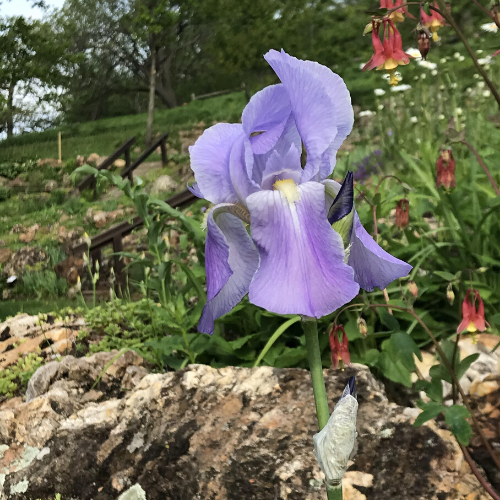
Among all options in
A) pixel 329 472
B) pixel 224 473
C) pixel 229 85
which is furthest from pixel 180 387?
pixel 229 85

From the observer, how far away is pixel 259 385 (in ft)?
4.46

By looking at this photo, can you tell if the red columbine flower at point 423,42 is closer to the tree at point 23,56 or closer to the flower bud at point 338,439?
the flower bud at point 338,439

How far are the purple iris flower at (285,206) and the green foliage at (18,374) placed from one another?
1954mm

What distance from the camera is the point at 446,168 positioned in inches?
60.7

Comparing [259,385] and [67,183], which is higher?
[67,183]

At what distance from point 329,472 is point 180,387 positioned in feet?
3.11

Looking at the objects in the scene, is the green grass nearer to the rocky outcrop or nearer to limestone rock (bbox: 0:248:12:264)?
limestone rock (bbox: 0:248:12:264)

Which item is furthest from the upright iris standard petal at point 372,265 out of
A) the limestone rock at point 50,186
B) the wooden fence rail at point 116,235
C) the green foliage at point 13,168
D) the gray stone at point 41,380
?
the green foliage at point 13,168

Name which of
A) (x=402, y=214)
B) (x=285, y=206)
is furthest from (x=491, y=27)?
(x=285, y=206)

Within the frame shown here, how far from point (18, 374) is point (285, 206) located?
2.19 m

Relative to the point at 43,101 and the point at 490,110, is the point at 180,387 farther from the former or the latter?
the point at 490,110

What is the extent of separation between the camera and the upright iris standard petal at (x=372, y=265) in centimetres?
58

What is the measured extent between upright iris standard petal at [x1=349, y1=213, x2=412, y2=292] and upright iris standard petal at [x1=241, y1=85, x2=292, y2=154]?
149 millimetres

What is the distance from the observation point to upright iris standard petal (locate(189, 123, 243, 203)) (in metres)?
0.57
